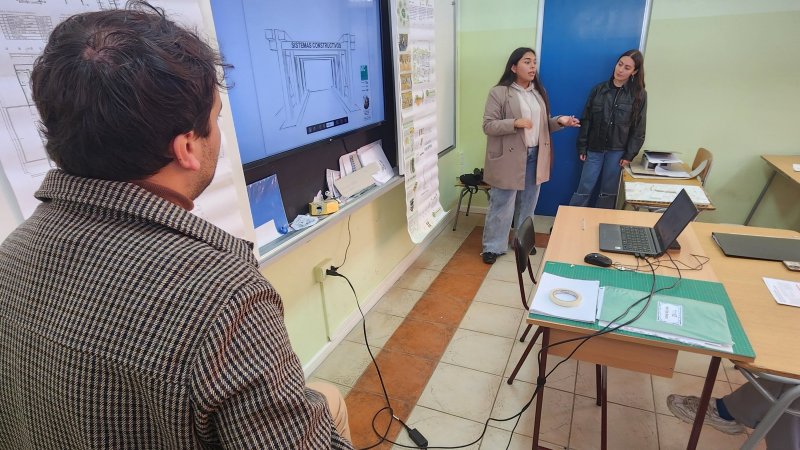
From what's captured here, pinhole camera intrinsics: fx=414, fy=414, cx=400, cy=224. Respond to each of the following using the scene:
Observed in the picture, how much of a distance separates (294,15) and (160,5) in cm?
73

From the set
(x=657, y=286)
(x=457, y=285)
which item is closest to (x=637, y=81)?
(x=457, y=285)

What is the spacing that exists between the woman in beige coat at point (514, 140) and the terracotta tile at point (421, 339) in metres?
1.00

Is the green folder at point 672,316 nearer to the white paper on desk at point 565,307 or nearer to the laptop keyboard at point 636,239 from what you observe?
the white paper on desk at point 565,307

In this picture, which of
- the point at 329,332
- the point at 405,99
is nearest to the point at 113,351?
the point at 329,332

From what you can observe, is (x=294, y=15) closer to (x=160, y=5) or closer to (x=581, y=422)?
(x=160, y=5)

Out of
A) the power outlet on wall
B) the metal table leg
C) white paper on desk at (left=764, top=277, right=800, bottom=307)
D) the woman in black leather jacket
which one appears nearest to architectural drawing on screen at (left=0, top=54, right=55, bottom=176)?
the power outlet on wall

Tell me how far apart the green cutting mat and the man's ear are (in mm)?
1130

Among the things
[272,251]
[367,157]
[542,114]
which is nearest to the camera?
[272,251]

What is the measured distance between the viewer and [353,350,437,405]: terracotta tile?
6.73 ft

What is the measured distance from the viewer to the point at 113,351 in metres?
0.55

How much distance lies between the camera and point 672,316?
1.32 m

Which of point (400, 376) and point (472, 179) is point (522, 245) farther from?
point (472, 179)

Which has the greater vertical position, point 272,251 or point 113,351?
point 113,351

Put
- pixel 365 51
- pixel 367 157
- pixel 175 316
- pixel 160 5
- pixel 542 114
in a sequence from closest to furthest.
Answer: pixel 175 316 → pixel 160 5 → pixel 365 51 → pixel 367 157 → pixel 542 114
